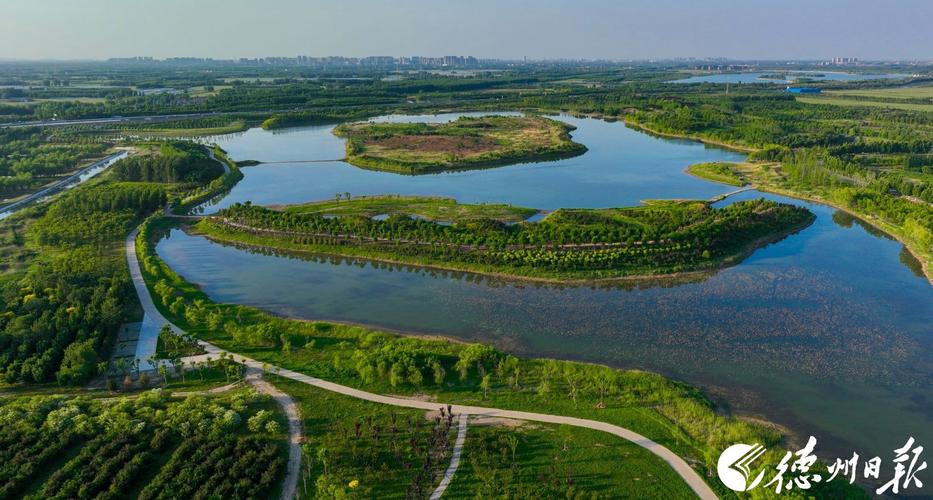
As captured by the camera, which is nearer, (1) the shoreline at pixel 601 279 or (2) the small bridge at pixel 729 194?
(1) the shoreline at pixel 601 279

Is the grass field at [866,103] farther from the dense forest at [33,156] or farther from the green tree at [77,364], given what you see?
the dense forest at [33,156]

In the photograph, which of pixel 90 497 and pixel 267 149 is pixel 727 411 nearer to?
pixel 90 497

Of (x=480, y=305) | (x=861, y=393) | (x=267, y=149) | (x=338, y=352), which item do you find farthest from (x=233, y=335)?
(x=267, y=149)

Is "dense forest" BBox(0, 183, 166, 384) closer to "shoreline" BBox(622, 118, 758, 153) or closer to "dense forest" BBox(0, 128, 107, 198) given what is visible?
"dense forest" BBox(0, 128, 107, 198)

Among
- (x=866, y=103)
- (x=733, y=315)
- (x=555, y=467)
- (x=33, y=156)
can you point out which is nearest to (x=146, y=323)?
(x=555, y=467)

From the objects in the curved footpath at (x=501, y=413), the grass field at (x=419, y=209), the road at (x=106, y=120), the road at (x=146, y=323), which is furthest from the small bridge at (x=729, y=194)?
the road at (x=106, y=120)

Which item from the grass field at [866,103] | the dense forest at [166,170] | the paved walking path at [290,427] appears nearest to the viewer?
the paved walking path at [290,427]
